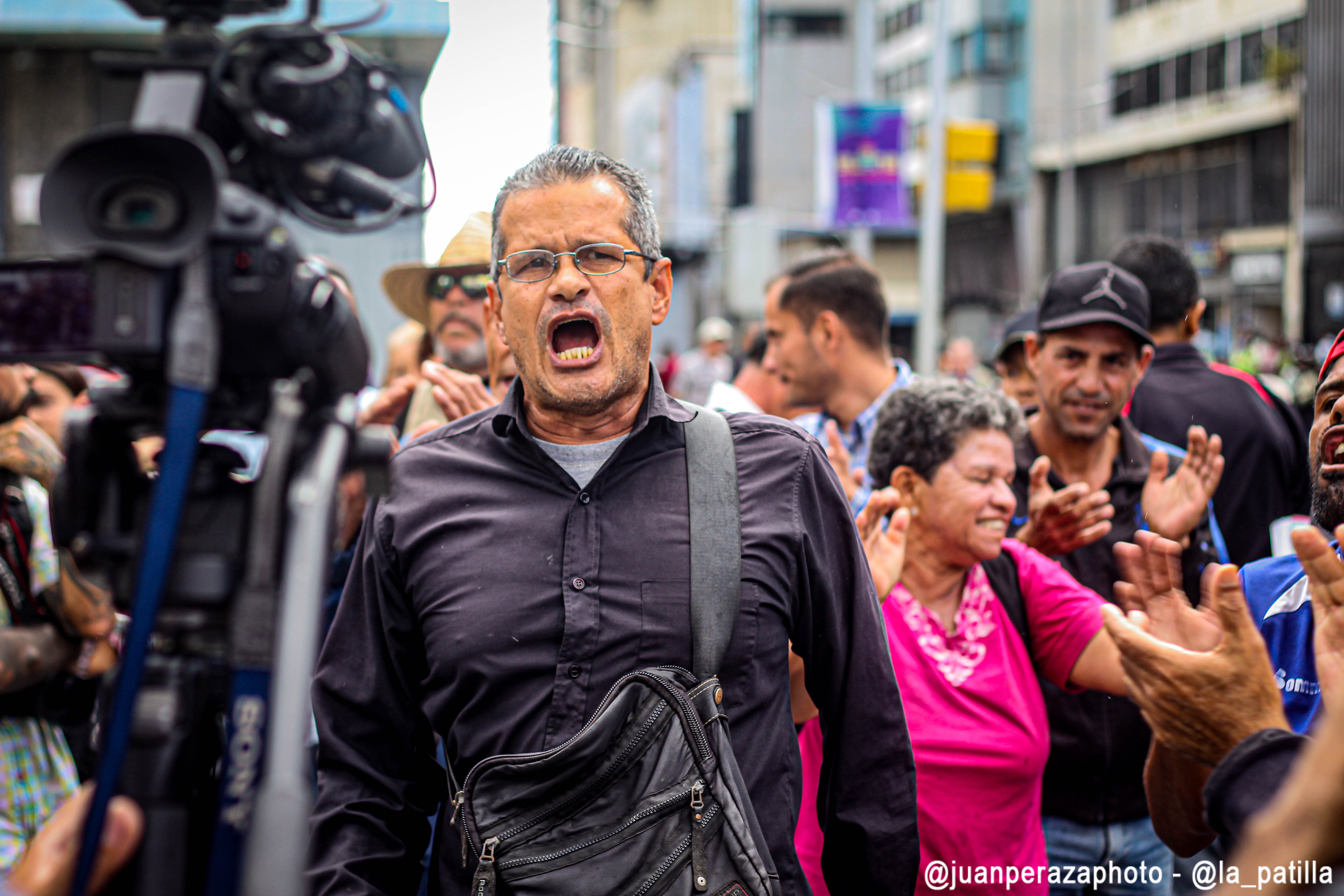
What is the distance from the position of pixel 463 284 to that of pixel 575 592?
7.79 ft

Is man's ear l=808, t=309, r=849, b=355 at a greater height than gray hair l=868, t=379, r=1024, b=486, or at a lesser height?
greater

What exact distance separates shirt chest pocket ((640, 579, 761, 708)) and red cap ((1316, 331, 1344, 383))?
1.41 m

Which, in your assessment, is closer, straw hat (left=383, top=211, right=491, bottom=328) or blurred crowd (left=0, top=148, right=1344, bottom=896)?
blurred crowd (left=0, top=148, right=1344, bottom=896)

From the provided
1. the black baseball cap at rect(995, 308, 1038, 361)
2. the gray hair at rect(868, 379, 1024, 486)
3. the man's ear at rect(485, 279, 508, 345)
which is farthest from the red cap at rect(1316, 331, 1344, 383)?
the black baseball cap at rect(995, 308, 1038, 361)

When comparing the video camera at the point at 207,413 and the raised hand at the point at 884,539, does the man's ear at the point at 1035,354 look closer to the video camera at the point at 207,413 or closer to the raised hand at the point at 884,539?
the raised hand at the point at 884,539

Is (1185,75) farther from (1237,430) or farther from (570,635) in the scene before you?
(570,635)

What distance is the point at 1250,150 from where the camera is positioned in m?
28.4

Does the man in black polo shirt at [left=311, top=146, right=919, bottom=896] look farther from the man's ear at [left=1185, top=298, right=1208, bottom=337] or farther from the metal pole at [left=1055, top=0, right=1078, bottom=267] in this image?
the metal pole at [left=1055, top=0, right=1078, bottom=267]

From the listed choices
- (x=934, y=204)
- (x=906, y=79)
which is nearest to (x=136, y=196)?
(x=934, y=204)

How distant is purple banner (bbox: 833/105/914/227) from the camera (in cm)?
1442

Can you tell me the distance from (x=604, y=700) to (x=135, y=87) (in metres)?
1.24

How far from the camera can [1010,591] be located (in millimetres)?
3098

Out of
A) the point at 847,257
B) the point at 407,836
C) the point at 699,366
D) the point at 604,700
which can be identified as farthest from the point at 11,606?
the point at 699,366

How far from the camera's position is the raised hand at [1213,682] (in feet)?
5.71
